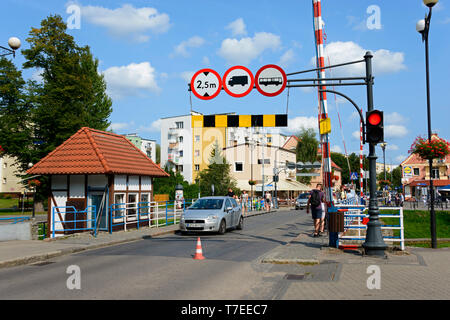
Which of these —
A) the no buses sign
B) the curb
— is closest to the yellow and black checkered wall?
the no buses sign

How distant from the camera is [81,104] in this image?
40375 millimetres

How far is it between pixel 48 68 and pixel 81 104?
4436 millimetres

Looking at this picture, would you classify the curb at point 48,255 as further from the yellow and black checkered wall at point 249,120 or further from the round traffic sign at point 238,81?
the round traffic sign at point 238,81

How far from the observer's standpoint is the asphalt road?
7113mm

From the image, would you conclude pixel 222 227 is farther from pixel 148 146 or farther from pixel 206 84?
pixel 148 146

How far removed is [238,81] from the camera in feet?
47.0

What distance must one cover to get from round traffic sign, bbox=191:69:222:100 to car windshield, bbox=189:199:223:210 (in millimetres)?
5922

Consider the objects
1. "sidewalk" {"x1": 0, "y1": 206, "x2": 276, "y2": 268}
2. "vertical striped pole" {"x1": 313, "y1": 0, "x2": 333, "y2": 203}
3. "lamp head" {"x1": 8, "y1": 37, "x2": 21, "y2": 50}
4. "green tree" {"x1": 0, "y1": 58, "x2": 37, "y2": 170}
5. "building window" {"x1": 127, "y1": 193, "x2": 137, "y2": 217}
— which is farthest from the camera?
"green tree" {"x1": 0, "y1": 58, "x2": 37, "y2": 170}

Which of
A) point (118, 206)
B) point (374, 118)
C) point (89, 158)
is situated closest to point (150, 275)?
point (374, 118)

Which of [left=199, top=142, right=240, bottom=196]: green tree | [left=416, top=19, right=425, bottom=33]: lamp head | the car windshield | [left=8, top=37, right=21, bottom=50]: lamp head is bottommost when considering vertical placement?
the car windshield

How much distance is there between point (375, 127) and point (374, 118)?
9.5 inches

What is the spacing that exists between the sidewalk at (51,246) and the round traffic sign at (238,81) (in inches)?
263

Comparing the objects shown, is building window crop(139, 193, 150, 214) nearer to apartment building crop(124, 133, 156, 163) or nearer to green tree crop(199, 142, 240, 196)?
green tree crop(199, 142, 240, 196)
